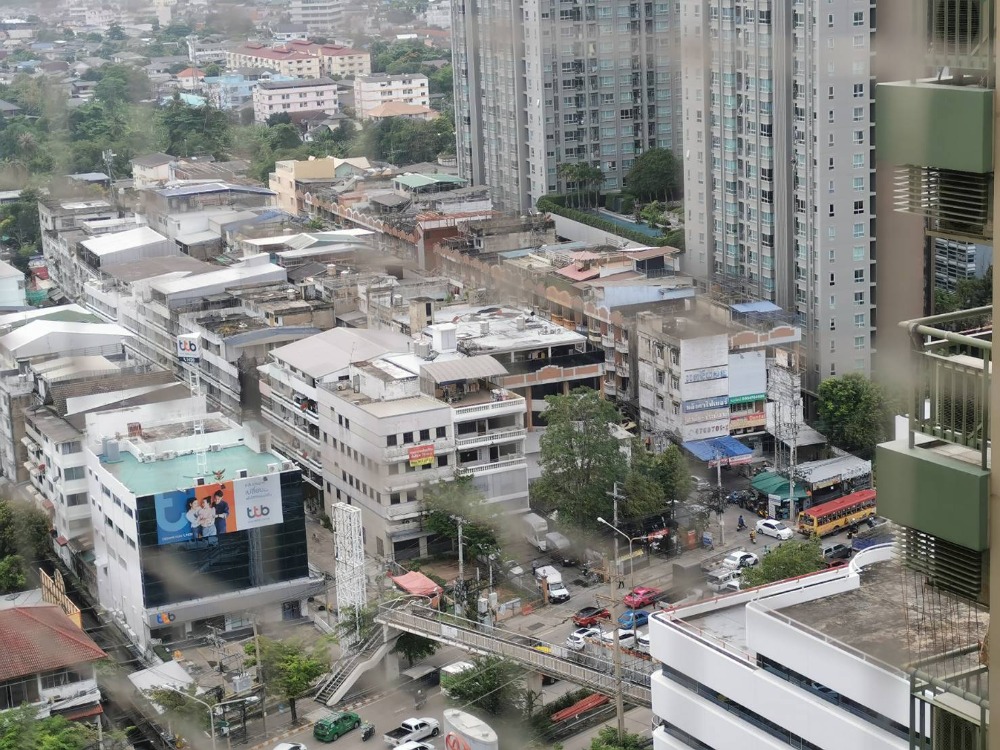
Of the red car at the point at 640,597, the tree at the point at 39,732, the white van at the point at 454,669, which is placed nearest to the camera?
the tree at the point at 39,732

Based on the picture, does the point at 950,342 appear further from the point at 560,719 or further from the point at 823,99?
the point at 823,99

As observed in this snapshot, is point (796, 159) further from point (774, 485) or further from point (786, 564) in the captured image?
point (786, 564)

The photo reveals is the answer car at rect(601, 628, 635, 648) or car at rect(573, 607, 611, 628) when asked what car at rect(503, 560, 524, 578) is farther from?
car at rect(601, 628, 635, 648)

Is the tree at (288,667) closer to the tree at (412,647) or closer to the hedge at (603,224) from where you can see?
the tree at (412,647)

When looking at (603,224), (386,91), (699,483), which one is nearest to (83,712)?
(699,483)

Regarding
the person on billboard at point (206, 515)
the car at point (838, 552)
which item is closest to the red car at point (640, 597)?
the car at point (838, 552)
